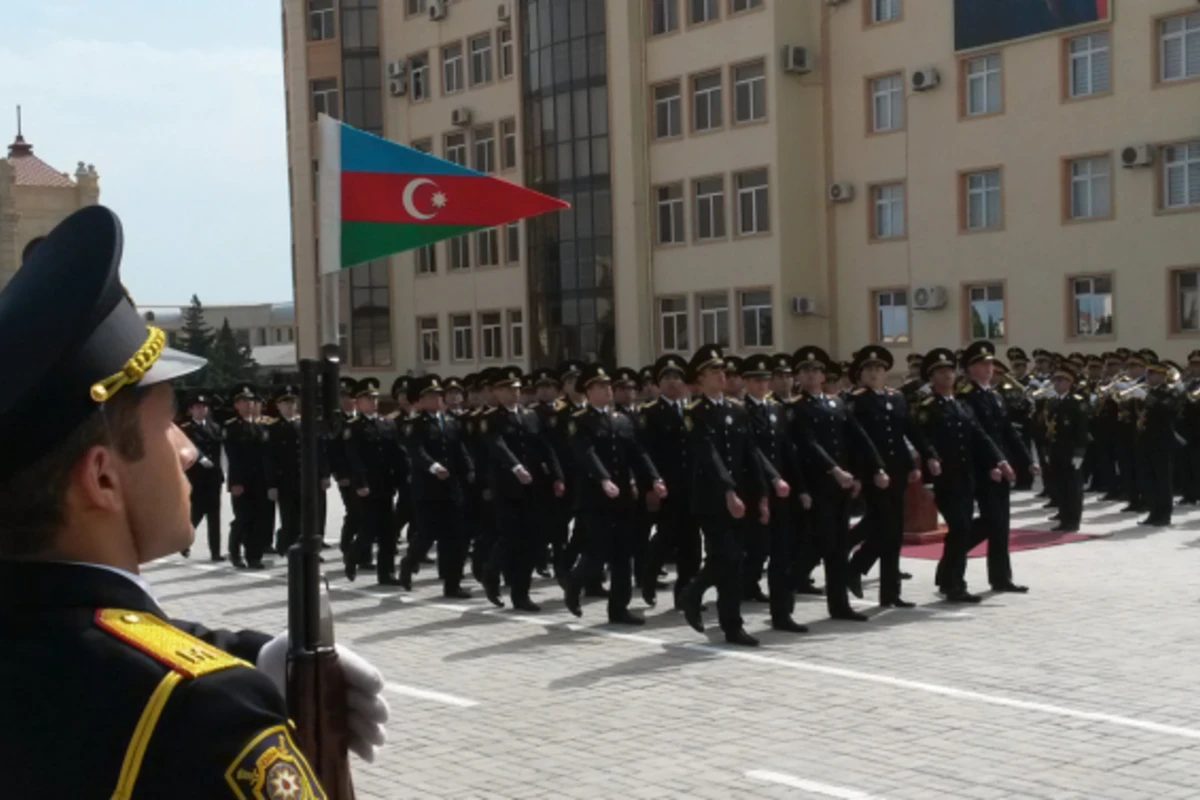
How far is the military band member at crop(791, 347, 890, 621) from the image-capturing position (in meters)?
12.4

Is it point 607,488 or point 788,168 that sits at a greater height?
point 788,168

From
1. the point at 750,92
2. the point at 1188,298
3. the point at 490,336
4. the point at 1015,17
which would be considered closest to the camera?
the point at 1188,298

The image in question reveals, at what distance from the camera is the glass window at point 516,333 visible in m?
46.3

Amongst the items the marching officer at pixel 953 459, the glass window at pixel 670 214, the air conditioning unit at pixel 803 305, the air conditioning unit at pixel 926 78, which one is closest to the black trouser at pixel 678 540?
the marching officer at pixel 953 459

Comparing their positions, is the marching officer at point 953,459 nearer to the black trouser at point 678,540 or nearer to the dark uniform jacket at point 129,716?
the black trouser at point 678,540

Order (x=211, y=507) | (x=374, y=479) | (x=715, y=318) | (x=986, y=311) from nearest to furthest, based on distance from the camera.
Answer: (x=374, y=479) → (x=211, y=507) → (x=986, y=311) → (x=715, y=318)

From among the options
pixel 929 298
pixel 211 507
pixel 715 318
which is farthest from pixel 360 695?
pixel 715 318

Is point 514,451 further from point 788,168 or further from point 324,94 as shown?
point 324,94

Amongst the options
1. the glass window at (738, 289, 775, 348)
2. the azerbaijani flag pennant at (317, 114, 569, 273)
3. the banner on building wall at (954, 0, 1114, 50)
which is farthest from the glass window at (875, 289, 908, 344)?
the azerbaijani flag pennant at (317, 114, 569, 273)

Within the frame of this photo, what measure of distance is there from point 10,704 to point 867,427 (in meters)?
11.7

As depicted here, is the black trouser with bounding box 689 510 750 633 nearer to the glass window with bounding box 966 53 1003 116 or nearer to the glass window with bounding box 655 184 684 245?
the glass window with bounding box 966 53 1003 116

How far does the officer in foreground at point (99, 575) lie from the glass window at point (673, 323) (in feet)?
128

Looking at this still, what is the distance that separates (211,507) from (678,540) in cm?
727

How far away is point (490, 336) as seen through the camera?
47.7 metres
